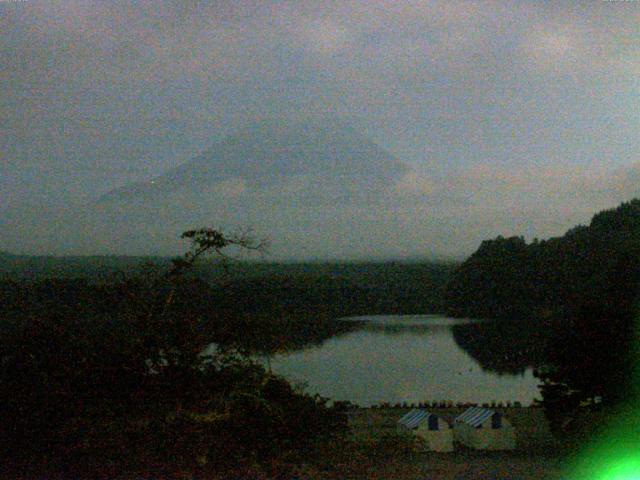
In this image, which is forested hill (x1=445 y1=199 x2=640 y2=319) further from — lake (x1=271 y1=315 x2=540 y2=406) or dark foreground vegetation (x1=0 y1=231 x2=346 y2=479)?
dark foreground vegetation (x1=0 y1=231 x2=346 y2=479)

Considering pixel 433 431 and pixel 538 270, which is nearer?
pixel 433 431

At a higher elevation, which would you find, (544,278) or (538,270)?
(538,270)

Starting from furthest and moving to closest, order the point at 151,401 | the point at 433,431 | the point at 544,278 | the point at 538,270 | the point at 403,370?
the point at 538,270, the point at 544,278, the point at 403,370, the point at 433,431, the point at 151,401

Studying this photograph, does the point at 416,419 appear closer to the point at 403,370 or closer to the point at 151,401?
the point at 151,401

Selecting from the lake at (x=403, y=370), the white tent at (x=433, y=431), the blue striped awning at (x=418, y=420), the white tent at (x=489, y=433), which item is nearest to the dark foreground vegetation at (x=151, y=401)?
the white tent at (x=433, y=431)

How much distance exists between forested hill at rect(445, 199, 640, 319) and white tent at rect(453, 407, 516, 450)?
3188cm

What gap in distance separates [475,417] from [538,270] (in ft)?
134

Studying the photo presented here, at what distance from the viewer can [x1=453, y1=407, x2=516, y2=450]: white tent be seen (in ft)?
41.2

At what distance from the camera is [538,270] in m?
52.2

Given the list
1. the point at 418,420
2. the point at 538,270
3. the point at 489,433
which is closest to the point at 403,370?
the point at 418,420

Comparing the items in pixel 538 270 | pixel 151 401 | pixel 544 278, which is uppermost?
pixel 538 270

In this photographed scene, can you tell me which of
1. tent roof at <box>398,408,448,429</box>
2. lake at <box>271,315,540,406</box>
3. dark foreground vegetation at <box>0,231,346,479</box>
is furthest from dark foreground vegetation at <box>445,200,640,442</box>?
dark foreground vegetation at <box>0,231,346,479</box>

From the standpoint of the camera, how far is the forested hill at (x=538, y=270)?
47.5 meters

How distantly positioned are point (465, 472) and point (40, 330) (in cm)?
590
